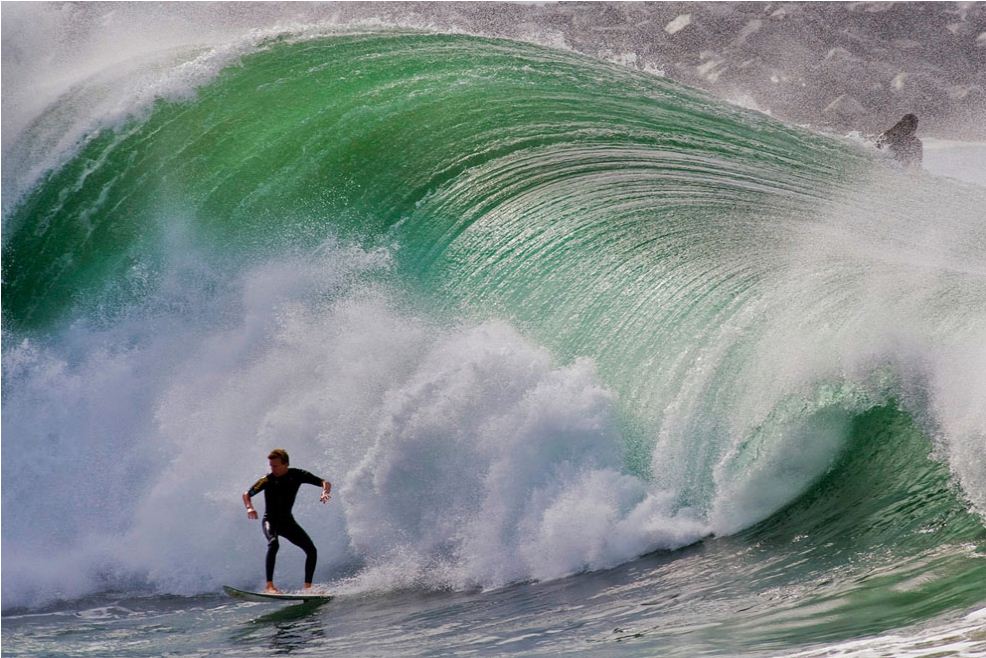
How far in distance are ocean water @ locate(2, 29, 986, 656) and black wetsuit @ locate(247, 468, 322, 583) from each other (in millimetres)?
278

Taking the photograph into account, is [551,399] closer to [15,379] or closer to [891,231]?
[891,231]

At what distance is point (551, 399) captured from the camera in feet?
16.7

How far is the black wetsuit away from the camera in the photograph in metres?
4.77

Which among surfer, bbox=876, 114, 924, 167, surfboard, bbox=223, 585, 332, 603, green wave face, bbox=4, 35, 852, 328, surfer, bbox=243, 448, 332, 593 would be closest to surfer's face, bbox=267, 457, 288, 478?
surfer, bbox=243, 448, 332, 593

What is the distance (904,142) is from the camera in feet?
28.3

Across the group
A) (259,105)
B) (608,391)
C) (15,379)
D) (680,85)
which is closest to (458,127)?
(259,105)

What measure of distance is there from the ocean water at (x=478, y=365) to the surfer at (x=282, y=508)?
0.26 metres

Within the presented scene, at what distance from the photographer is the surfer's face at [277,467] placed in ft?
15.5

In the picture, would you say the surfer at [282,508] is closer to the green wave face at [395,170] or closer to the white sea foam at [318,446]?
the white sea foam at [318,446]

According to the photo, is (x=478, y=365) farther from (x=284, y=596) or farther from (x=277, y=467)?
(x=284, y=596)

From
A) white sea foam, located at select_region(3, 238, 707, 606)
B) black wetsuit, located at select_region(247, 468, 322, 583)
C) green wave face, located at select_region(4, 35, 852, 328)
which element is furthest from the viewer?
green wave face, located at select_region(4, 35, 852, 328)

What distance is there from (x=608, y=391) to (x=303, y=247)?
2.31 m

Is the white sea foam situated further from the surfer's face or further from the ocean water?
the surfer's face

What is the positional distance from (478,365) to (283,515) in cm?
123
